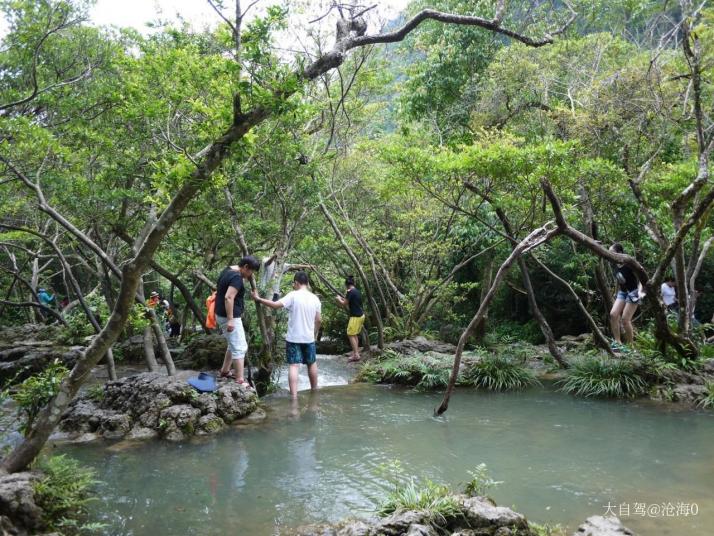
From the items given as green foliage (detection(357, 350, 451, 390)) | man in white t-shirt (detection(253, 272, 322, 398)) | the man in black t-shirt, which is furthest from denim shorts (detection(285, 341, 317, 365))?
the man in black t-shirt

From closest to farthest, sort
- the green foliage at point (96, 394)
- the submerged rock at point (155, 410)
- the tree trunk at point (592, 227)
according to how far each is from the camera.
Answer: the submerged rock at point (155, 410), the green foliage at point (96, 394), the tree trunk at point (592, 227)

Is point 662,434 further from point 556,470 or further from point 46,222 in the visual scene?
point 46,222

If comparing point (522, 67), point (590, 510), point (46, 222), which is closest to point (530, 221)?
point (522, 67)

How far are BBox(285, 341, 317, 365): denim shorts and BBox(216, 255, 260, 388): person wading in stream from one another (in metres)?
0.85

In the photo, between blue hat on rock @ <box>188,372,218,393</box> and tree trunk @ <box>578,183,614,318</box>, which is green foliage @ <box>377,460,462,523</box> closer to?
blue hat on rock @ <box>188,372,218,393</box>

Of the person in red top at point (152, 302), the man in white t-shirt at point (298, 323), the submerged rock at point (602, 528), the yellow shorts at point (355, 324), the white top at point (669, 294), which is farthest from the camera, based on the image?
the yellow shorts at point (355, 324)

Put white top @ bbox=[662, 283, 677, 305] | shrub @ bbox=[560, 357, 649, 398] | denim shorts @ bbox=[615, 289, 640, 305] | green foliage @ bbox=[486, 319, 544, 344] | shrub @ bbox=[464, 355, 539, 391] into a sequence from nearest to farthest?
1. shrub @ bbox=[560, 357, 649, 398]
2. denim shorts @ bbox=[615, 289, 640, 305]
3. shrub @ bbox=[464, 355, 539, 391]
4. white top @ bbox=[662, 283, 677, 305]
5. green foliage @ bbox=[486, 319, 544, 344]

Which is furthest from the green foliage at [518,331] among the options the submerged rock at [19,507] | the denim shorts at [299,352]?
the submerged rock at [19,507]

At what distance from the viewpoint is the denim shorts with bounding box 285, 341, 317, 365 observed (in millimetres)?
9480

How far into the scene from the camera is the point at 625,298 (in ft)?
34.8

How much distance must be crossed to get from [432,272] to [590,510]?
12367mm

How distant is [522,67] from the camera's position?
43.4ft

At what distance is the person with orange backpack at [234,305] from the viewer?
28.0ft

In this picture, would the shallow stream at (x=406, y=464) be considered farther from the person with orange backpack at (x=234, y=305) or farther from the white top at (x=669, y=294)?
the white top at (x=669, y=294)
